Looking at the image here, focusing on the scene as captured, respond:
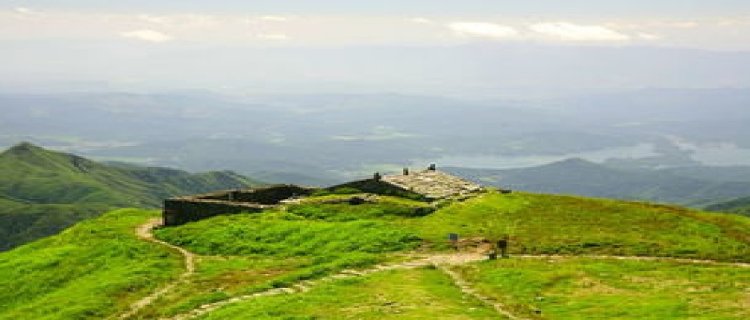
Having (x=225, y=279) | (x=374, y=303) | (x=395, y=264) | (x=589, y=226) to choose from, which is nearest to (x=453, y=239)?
(x=395, y=264)

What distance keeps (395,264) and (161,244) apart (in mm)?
23644

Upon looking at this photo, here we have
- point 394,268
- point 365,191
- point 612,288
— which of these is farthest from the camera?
point 365,191

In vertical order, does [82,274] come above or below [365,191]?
below

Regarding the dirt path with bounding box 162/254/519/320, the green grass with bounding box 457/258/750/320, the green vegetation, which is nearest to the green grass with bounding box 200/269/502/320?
the dirt path with bounding box 162/254/519/320

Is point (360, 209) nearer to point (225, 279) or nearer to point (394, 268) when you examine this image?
point (225, 279)

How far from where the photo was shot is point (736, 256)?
160ft

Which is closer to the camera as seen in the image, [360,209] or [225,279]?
[225,279]

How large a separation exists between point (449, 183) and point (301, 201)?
1471 centimetres

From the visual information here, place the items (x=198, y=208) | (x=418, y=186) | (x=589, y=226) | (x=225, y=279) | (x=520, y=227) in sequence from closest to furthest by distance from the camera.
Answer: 1. (x=225, y=279)
2. (x=520, y=227)
3. (x=589, y=226)
4. (x=198, y=208)
5. (x=418, y=186)

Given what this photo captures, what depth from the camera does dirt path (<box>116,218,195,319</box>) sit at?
148 ft

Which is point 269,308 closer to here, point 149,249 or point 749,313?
point 749,313

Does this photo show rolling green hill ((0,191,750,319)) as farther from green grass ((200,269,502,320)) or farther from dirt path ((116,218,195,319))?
dirt path ((116,218,195,319))

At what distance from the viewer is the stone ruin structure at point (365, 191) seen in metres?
72.1

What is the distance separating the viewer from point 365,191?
75.8m
